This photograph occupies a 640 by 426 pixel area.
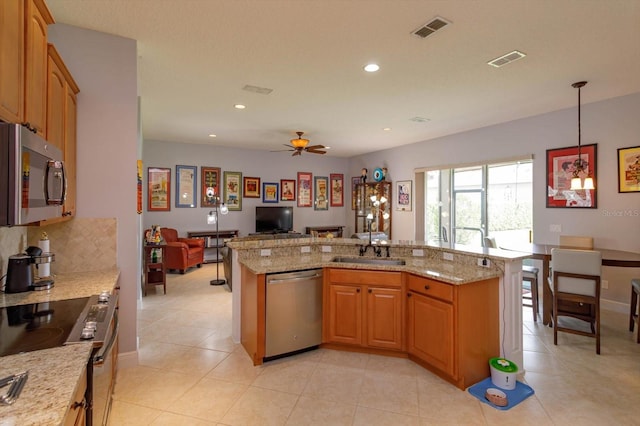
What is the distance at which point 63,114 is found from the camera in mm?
2266

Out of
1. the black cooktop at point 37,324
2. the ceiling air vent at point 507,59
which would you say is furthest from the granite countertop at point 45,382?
the ceiling air vent at point 507,59

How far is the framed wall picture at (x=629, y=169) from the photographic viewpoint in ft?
13.6

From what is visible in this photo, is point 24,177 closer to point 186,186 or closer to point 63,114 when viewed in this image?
point 63,114

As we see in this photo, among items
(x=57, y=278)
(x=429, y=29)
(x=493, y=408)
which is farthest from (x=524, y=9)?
(x=57, y=278)

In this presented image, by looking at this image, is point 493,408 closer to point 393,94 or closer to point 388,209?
point 393,94

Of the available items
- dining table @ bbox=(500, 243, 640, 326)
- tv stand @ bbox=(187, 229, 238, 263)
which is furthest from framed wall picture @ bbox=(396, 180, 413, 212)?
tv stand @ bbox=(187, 229, 238, 263)

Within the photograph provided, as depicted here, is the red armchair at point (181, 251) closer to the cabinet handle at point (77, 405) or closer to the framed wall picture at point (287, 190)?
the framed wall picture at point (287, 190)

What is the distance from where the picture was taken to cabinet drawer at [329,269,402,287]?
3.02 metres

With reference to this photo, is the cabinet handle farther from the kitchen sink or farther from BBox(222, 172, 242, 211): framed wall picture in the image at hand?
BBox(222, 172, 242, 211): framed wall picture

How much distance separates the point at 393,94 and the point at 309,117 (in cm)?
159

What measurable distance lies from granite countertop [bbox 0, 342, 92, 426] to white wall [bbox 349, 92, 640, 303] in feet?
17.8

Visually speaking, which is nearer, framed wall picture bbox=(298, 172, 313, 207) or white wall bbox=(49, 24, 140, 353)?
white wall bbox=(49, 24, 140, 353)

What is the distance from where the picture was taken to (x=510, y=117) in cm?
529

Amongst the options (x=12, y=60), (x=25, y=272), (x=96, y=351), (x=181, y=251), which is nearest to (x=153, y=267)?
(x=181, y=251)
